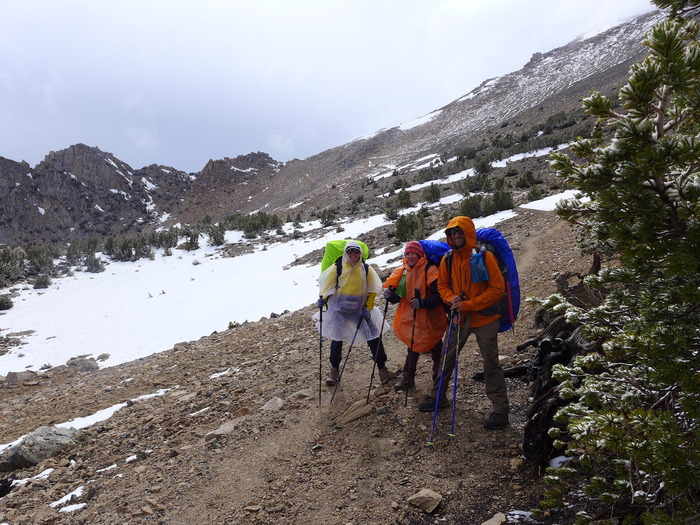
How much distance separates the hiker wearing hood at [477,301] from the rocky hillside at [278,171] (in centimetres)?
3169

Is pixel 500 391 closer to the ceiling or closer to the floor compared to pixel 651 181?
closer to the floor

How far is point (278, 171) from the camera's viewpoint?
67.6 metres

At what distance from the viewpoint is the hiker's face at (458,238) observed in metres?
3.90

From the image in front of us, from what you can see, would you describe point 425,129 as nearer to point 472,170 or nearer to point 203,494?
point 472,170

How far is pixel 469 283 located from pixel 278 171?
66.8 meters

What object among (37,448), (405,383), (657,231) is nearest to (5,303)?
(37,448)

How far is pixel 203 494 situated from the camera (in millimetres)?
3928

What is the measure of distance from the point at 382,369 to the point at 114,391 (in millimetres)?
5653

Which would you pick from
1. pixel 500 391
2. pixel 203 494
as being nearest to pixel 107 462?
pixel 203 494

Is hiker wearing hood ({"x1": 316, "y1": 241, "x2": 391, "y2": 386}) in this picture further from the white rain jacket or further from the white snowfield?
the white snowfield

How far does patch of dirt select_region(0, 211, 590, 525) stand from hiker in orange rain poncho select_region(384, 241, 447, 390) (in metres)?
0.74

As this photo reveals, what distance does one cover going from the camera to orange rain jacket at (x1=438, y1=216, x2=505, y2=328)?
383 cm

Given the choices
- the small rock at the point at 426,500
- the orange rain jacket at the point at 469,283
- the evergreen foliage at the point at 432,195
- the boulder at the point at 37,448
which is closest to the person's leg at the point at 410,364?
the orange rain jacket at the point at 469,283

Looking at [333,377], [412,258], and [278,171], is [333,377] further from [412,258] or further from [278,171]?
[278,171]
